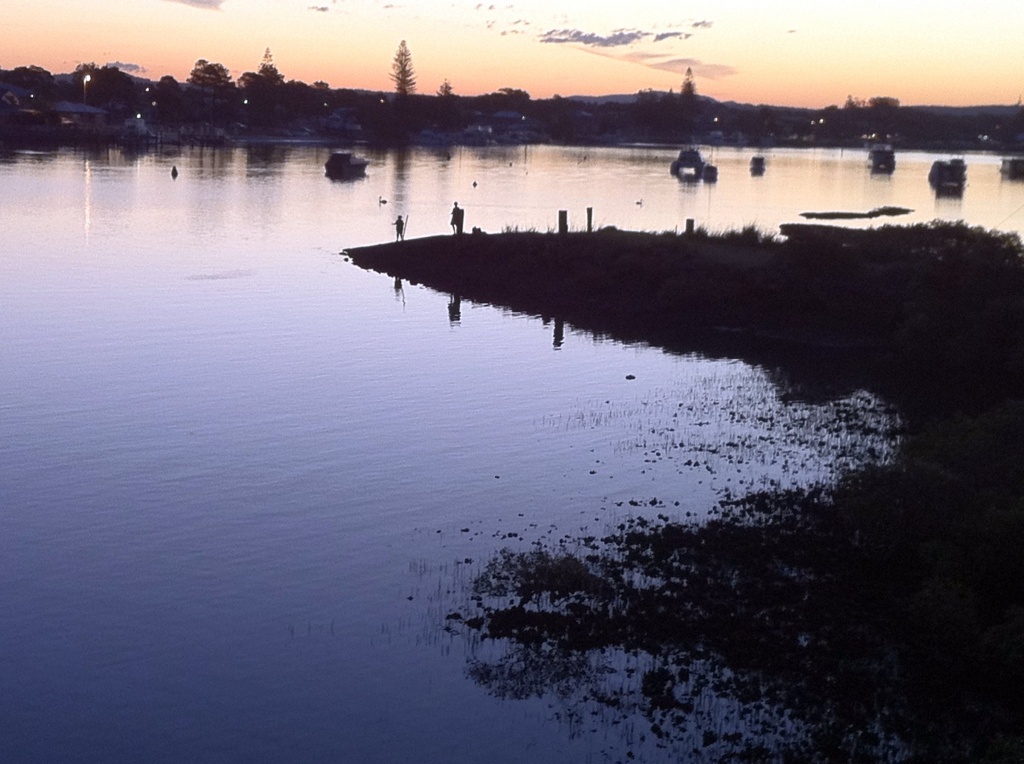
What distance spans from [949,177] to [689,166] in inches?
891

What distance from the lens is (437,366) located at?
29.7 meters

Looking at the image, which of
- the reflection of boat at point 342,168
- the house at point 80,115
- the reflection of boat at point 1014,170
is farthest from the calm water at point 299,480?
the house at point 80,115

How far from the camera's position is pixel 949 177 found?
92.4 metres

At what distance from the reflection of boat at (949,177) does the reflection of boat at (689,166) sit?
19.4 meters

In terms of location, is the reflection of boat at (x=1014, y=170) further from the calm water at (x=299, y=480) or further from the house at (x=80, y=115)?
the house at (x=80, y=115)

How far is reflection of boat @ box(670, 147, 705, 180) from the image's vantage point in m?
102

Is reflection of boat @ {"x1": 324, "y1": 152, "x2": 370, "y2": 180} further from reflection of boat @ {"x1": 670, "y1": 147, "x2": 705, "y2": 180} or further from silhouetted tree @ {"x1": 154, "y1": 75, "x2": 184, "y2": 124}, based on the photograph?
silhouetted tree @ {"x1": 154, "y1": 75, "x2": 184, "y2": 124}

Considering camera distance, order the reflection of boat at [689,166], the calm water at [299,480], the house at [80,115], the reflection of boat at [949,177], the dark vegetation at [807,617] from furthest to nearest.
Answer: the house at [80,115] → the reflection of boat at [689,166] → the reflection of boat at [949,177] → the calm water at [299,480] → the dark vegetation at [807,617]

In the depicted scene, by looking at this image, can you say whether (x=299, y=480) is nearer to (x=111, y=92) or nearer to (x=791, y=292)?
(x=791, y=292)

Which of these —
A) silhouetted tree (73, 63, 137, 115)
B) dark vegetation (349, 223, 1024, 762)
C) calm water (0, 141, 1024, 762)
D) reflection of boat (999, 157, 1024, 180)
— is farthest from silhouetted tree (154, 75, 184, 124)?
dark vegetation (349, 223, 1024, 762)

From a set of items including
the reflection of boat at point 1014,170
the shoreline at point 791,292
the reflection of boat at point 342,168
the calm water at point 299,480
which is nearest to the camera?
the calm water at point 299,480

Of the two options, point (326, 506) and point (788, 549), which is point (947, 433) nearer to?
point (788, 549)

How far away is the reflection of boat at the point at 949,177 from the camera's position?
90875mm

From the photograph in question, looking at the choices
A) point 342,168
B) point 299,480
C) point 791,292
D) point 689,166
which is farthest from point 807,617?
point 689,166
